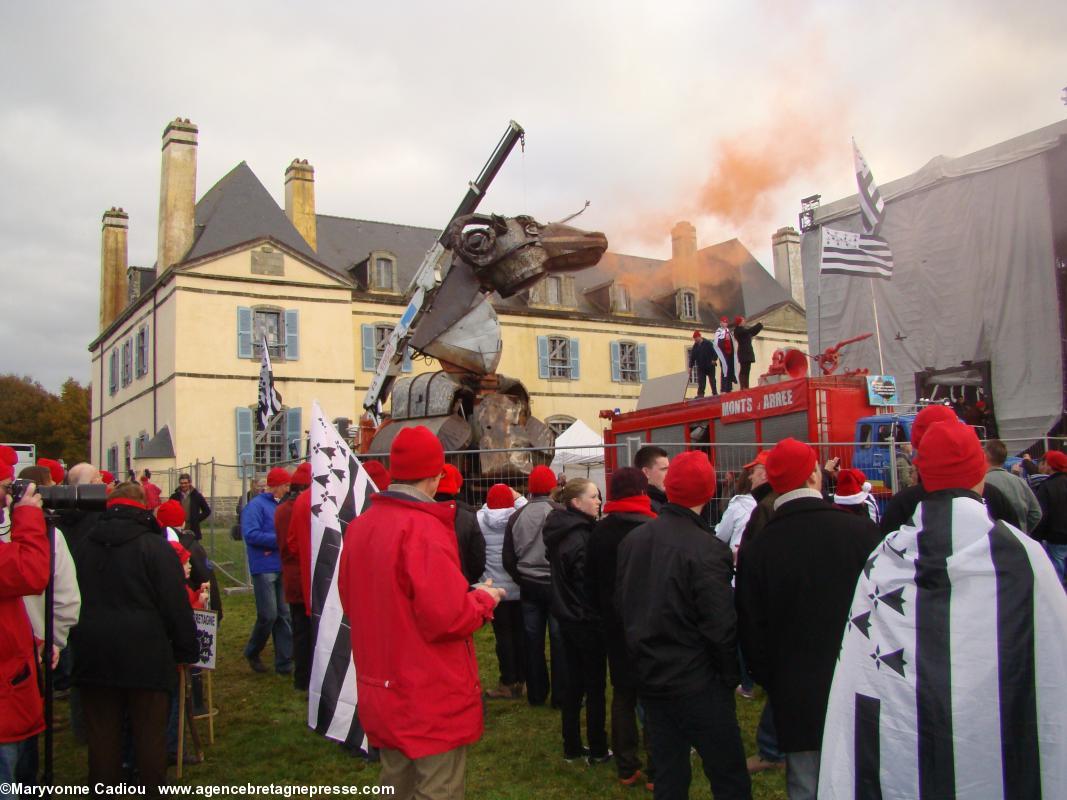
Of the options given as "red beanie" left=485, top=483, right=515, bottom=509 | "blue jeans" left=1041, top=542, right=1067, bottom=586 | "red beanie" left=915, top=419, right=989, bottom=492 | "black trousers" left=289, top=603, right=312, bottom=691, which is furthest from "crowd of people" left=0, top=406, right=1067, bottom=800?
"blue jeans" left=1041, top=542, right=1067, bottom=586

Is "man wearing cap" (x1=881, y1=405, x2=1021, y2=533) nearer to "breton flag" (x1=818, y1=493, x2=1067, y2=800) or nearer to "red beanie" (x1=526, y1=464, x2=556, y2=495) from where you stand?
"breton flag" (x1=818, y1=493, x2=1067, y2=800)

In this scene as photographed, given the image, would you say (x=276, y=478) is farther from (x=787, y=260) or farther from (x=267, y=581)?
(x=787, y=260)

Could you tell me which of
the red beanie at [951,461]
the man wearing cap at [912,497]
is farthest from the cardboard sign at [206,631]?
the red beanie at [951,461]

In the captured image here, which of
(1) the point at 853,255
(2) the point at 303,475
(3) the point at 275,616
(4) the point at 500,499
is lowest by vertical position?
(3) the point at 275,616

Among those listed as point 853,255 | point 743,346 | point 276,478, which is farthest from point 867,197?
point 276,478

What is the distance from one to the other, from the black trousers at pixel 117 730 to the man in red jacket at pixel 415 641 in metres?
1.70

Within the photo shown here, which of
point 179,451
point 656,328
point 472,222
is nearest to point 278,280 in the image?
point 179,451

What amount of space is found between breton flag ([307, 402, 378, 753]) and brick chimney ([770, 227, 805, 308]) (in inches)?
1485

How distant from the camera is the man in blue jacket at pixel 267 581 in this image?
8172 mm

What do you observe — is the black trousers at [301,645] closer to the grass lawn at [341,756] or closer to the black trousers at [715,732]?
the grass lawn at [341,756]

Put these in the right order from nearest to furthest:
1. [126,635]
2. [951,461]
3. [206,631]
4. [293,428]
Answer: [951,461] < [126,635] < [206,631] < [293,428]

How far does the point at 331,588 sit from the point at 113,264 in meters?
36.1

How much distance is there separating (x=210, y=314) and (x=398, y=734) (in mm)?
28223

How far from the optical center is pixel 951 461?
2900mm
